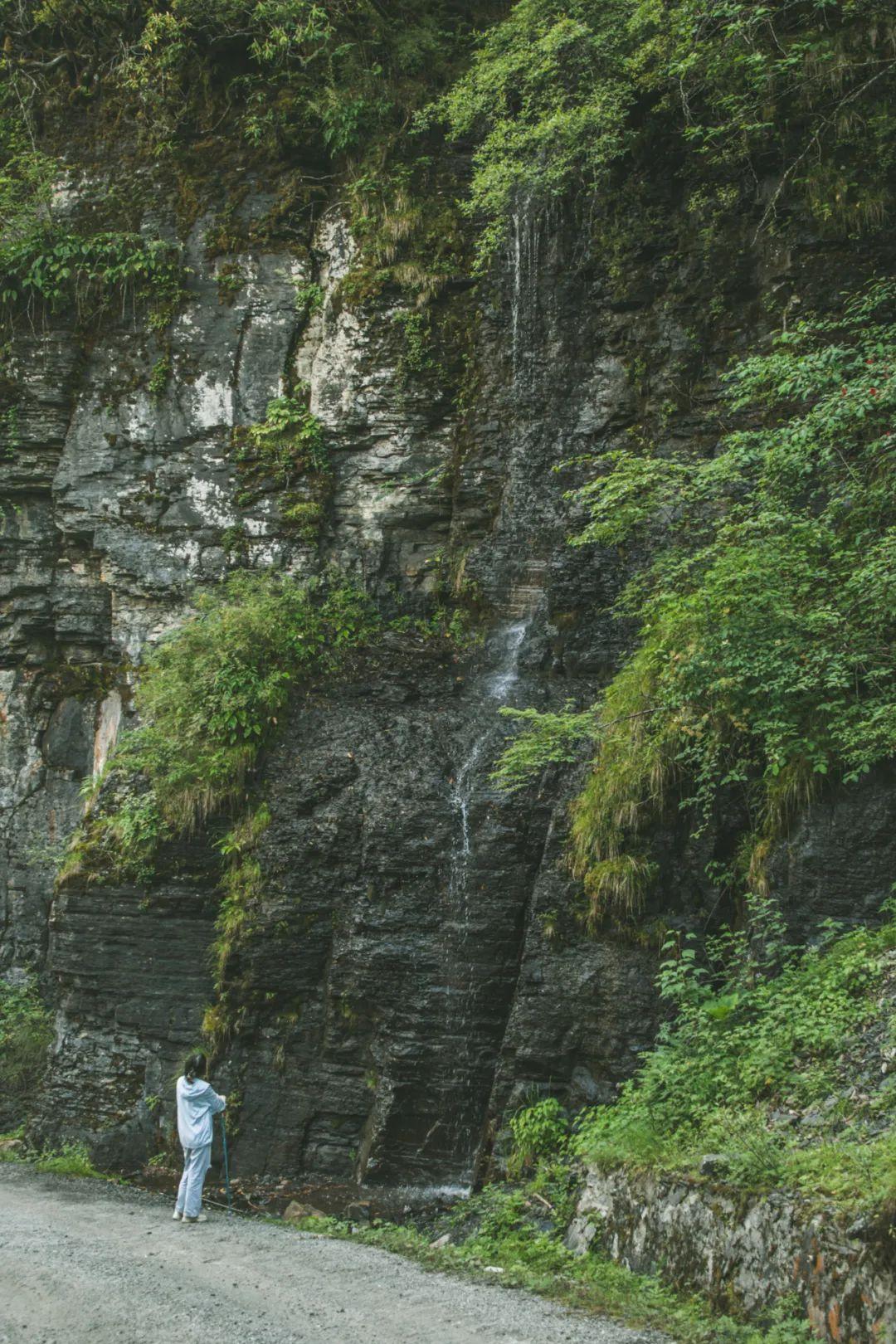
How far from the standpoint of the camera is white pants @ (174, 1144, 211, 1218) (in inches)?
336

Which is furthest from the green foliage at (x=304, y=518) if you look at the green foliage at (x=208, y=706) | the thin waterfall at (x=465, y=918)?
the thin waterfall at (x=465, y=918)

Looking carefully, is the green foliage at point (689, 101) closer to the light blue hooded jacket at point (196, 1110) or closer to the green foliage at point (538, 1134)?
the green foliage at point (538, 1134)

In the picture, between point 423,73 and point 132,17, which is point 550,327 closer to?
point 423,73

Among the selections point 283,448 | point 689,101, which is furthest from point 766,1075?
point 689,101

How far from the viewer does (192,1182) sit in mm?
8523

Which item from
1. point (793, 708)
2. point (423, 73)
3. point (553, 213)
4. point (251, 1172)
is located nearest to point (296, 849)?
point (251, 1172)

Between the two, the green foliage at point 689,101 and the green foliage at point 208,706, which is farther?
the green foliage at point 208,706

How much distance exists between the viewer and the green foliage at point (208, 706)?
11.8 meters

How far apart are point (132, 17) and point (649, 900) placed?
50.8 ft

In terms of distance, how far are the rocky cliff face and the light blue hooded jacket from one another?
1.69 metres

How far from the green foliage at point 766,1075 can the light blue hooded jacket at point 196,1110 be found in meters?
2.99

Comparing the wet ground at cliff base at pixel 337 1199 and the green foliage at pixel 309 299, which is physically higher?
the green foliage at pixel 309 299

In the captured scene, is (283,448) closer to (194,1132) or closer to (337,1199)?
(194,1132)

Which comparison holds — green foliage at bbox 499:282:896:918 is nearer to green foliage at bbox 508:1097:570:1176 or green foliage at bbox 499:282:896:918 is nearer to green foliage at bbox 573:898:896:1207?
green foliage at bbox 573:898:896:1207
